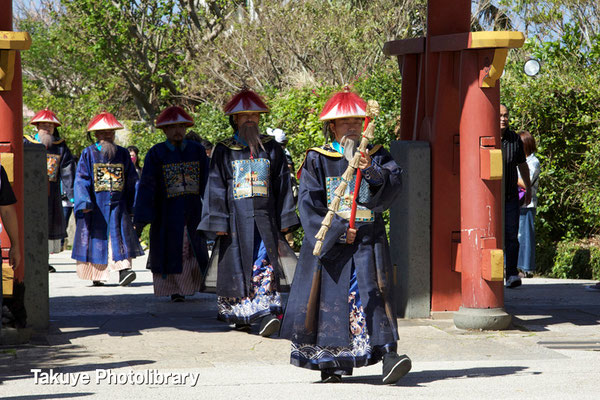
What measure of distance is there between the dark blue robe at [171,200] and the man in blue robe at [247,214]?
1.53 meters

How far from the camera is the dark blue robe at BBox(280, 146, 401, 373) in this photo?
242 inches

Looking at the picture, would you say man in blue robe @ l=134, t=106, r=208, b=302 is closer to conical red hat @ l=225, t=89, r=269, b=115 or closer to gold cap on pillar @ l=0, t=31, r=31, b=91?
conical red hat @ l=225, t=89, r=269, b=115

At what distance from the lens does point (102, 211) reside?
11305mm

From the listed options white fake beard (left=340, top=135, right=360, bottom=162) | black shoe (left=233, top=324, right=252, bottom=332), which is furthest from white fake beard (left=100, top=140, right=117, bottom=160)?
white fake beard (left=340, top=135, right=360, bottom=162)

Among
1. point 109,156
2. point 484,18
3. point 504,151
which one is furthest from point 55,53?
point 504,151

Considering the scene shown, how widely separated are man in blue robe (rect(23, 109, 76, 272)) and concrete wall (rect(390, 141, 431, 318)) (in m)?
5.88

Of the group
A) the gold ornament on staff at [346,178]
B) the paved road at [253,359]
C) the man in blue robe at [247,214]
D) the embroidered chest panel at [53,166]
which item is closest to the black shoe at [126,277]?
the paved road at [253,359]

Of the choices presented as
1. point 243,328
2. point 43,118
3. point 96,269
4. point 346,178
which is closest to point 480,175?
point 243,328

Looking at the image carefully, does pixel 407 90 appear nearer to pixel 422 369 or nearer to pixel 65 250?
pixel 422 369

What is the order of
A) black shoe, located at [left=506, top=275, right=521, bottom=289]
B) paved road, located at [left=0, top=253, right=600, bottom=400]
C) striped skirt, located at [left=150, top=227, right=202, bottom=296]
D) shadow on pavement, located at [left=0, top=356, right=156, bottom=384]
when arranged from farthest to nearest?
1. black shoe, located at [left=506, top=275, right=521, bottom=289]
2. striped skirt, located at [left=150, top=227, right=202, bottom=296]
3. shadow on pavement, located at [left=0, top=356, right=156, bottom=384]
4. paved road, located at [left=0, top=253, right=600, bottom=400]

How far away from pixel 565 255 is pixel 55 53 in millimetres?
19851

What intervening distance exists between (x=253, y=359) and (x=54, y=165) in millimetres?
7062

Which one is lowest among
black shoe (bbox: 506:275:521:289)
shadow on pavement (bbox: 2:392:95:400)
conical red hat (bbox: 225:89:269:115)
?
shadow on pavement (bbox: 2:392:95:400)

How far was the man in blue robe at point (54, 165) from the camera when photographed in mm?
12977
